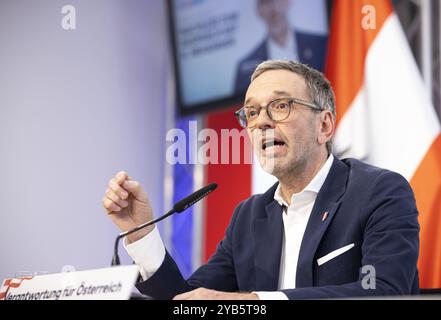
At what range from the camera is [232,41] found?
4133 mm

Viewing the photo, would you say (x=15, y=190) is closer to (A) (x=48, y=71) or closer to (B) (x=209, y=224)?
(A) (x=48, y=71)

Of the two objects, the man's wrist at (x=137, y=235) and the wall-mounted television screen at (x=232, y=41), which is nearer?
the man's wrist at (x=137, y=235)

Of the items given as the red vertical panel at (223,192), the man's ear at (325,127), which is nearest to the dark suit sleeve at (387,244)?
the man's ear at (325,127)

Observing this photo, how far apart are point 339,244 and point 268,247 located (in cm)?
29

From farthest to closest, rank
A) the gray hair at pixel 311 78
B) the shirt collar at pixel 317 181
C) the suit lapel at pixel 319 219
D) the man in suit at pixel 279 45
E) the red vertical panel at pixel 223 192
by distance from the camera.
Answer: the red vertical panel at pixel 223 192 < the man in suit at pixel 279 45 < the gray hair at pixel 311 78 < the shirt collar at pixel 317 181 < the suit lapel at pixel 319 219

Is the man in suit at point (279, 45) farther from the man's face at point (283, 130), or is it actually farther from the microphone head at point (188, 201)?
the microphone head at point (188, 201)

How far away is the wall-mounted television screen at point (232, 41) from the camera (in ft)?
12.7

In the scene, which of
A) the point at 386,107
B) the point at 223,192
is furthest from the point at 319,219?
the point at 223,192

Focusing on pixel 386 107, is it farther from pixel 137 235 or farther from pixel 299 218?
pixel 137 235

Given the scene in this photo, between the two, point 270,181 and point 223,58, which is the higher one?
point 223,58

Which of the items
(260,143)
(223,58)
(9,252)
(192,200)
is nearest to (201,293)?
(192,200)

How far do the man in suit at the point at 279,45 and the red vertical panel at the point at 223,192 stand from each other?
34 cm
